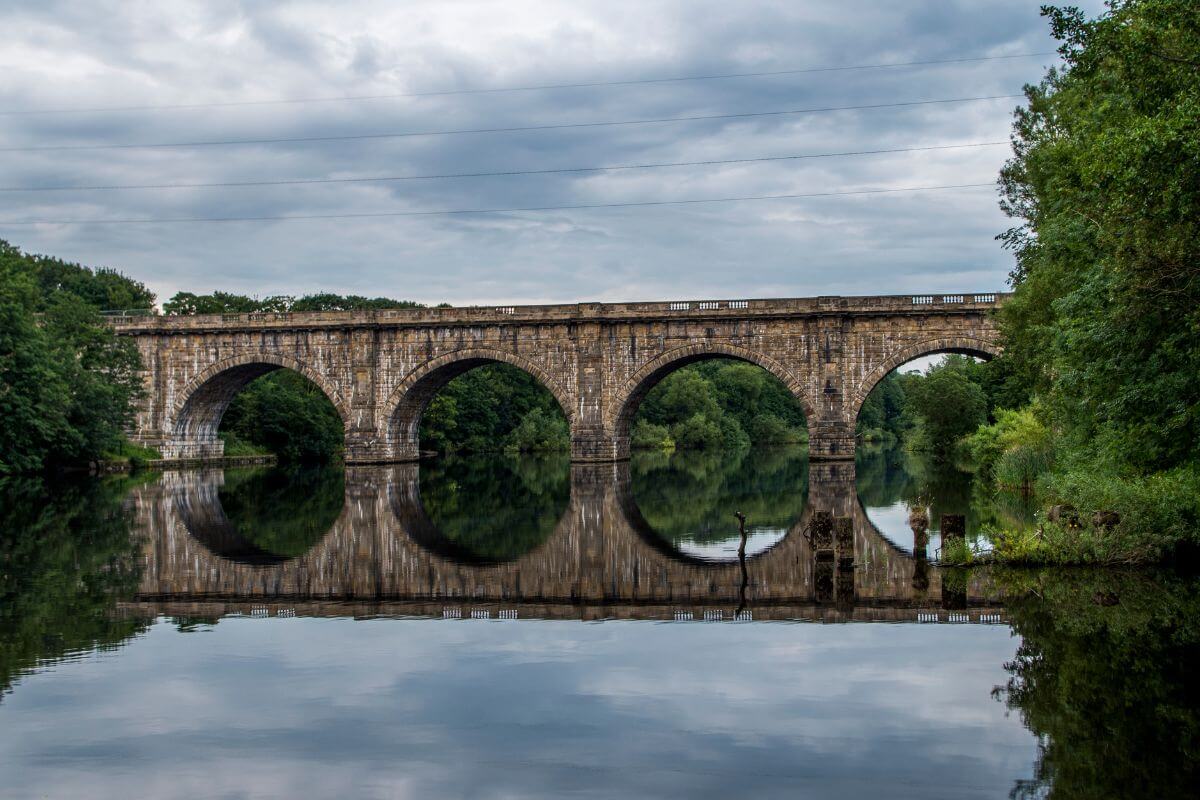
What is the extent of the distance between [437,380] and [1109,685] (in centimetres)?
4337

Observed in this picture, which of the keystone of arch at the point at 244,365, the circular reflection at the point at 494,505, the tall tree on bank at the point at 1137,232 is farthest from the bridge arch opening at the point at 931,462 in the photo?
the keystone of arch at the point at 244,365

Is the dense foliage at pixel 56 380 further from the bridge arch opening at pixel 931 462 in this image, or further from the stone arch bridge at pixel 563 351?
the bridge arch opening at pixel 931 462

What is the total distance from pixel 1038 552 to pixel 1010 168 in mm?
21876

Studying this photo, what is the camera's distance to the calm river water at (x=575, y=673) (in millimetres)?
7621

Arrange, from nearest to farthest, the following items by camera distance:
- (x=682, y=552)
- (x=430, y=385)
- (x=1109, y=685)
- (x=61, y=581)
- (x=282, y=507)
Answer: (x=1109, y=685) → (x=61, y=581) → (x=682, y=552) → (x=282, y=507) → (x=430, y=385)

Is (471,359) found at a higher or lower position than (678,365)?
higher

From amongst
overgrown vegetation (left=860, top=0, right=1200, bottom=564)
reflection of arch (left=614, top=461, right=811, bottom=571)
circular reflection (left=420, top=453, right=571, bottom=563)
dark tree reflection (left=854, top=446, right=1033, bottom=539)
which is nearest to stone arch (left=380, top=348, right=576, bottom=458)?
circular reflection (left=420, top=453, right=571, bottom=563)

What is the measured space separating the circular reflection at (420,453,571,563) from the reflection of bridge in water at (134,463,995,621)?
1.42ft

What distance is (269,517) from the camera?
2673cm

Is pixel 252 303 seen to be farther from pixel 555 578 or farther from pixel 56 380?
pixel 555 578

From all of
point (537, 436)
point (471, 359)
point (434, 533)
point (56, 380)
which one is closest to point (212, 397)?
point (56, 380)

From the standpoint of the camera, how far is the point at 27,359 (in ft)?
131

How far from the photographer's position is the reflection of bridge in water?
13.7 metres

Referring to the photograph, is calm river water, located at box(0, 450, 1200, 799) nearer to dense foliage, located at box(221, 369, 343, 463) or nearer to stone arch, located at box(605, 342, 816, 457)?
stone arch, located at box(605, 342, 816, 457)
